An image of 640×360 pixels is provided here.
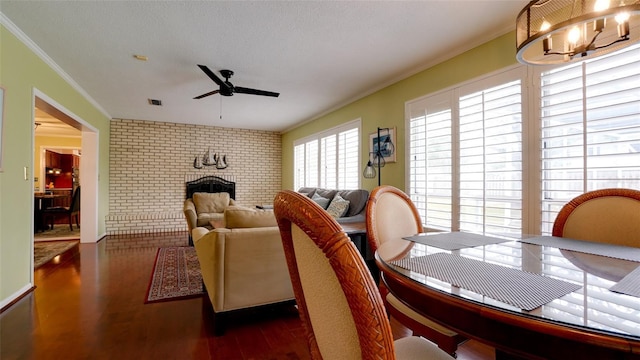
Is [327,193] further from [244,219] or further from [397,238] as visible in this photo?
[397,238]

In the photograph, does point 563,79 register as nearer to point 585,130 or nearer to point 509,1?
point 585,130

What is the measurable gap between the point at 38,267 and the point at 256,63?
11.6 ft

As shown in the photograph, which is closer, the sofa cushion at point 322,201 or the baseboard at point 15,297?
the baseboard at point 15,297

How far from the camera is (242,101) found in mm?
4805

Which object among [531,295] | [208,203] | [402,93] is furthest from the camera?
[208,203]

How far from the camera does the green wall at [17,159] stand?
2.43 metres

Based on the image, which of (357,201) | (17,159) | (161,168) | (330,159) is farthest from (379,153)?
(161,168)

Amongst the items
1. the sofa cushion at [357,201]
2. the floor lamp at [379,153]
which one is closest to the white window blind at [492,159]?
the floor lamp at [379,153]

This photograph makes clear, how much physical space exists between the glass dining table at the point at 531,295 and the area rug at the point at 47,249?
4.58 metres

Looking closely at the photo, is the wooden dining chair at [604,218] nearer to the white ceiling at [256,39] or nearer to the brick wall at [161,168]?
the white ceiling at [256,39]

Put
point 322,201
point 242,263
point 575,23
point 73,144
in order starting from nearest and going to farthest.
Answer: point 575,23
point 242,263
point 322,201
point 73,144

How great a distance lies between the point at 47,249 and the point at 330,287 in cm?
571

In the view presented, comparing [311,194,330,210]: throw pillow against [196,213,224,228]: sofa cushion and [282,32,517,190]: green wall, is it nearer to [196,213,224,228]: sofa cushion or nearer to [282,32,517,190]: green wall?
[282,32,517,190]: green wall

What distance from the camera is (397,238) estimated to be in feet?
5.20
